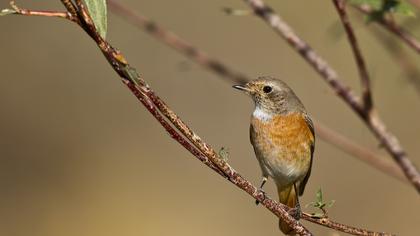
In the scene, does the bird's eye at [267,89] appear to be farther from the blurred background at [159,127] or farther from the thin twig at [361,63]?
the blurred background at [159,127]

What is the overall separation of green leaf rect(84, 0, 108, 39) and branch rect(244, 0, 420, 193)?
1.02 m

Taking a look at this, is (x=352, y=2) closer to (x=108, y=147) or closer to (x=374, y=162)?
(x=374, y=162)

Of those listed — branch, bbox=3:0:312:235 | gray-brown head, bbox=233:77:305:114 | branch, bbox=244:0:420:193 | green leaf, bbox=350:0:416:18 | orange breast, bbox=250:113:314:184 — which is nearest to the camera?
branch, bbox=3:0:312:235

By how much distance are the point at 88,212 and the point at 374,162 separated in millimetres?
6682

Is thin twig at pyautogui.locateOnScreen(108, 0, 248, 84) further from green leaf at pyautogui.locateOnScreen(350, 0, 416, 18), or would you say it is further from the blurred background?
the blurred background

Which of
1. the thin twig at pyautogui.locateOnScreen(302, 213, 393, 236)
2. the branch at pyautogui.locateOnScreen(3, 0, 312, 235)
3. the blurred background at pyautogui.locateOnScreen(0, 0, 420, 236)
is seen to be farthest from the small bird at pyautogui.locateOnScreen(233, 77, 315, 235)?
the blurred background at pyautogui.locateOnScreen(0, 0, 420, 236)

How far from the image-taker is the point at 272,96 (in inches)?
142

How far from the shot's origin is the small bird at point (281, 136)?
338 cm

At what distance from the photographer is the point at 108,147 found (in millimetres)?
9430

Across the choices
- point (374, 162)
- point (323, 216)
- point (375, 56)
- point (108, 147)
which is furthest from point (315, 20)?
point (323, 216)

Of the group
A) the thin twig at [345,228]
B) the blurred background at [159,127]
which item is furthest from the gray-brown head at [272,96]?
the blurred background at [159,127]

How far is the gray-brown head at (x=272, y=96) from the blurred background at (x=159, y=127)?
384cm

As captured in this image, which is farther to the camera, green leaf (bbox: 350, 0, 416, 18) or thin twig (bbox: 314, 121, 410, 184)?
thin twig (bbox: 314, 121, 410, 184)

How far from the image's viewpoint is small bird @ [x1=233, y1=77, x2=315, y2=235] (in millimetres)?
3375
